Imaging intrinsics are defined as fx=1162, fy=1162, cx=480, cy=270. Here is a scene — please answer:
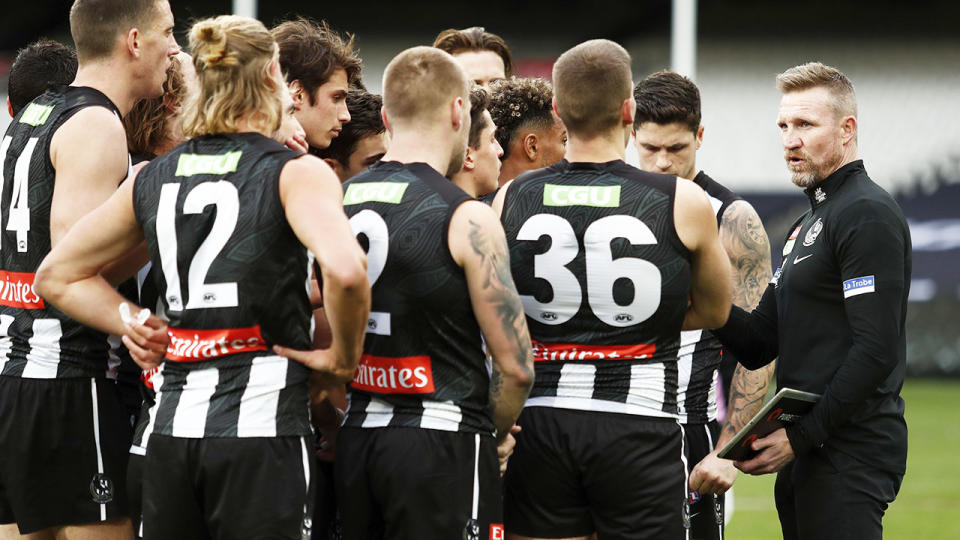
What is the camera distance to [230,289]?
143 inches

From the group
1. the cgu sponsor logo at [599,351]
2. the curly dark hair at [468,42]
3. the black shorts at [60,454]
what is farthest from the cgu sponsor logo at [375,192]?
the curly dark hair at [468,42]

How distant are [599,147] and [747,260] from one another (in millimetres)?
1304

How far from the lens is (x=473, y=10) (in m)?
23.5

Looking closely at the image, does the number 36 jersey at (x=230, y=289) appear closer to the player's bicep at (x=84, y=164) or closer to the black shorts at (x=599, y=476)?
the player's bicep at (x=84, y=164)

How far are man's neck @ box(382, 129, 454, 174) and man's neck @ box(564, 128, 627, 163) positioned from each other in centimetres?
53

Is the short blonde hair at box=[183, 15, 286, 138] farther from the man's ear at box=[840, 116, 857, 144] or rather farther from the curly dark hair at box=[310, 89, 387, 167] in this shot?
the man's ear at box=[840, 116, 857, 144]

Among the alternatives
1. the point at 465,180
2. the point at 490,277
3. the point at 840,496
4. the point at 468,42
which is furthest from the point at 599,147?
the point at 468,42

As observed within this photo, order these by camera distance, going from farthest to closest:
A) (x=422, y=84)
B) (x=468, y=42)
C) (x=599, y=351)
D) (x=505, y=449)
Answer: (x=468, y=42) → (x=599, y=351) → (x=505, y=449) → (x=422, y=84)

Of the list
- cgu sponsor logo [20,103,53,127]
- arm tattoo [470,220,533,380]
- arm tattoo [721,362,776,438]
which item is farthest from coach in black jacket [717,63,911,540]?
cgu sponsor logo [20,103,53,127]

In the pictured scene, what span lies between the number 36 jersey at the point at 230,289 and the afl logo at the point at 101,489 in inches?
32.3

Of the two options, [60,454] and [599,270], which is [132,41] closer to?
[60,454]

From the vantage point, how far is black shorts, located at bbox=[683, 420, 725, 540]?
5.19 metres

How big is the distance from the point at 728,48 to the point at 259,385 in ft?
68.9

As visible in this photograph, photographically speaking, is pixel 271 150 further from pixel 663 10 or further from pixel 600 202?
pixel 663 10
